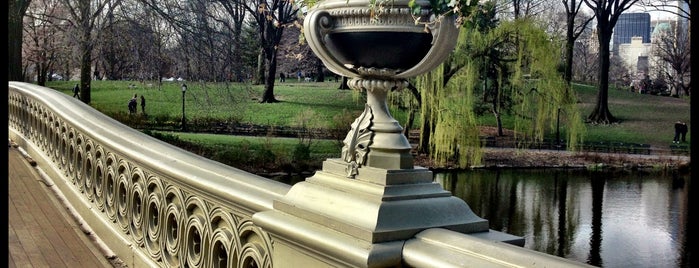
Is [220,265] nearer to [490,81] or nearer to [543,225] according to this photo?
[543,225]

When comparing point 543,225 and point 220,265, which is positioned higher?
point 220,265

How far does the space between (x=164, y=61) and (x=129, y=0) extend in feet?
4.36

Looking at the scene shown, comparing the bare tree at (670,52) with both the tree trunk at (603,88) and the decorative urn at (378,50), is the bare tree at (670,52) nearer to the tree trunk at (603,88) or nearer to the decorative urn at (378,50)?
the tree trunk at (603,88)

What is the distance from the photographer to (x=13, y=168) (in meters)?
6.34

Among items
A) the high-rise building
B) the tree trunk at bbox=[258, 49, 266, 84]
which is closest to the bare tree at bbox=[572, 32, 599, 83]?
the high-rise building

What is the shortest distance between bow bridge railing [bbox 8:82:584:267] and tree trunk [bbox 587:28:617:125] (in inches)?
877

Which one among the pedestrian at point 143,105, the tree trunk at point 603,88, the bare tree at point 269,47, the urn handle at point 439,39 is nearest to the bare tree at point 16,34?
the pedestrian at point 143,105

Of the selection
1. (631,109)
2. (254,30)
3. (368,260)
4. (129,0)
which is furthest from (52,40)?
(631,109)

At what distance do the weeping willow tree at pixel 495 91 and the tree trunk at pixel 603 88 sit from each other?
308 cm

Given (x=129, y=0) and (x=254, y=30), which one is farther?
(x=254, y=30)

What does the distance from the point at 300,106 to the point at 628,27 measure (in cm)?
1331

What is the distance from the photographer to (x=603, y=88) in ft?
81.8

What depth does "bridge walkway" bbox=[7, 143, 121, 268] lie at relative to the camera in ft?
11.3

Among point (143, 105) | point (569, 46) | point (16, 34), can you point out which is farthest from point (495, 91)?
point (16, 34)
